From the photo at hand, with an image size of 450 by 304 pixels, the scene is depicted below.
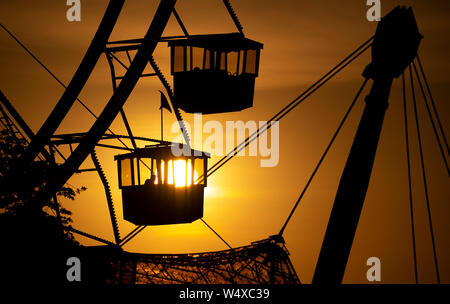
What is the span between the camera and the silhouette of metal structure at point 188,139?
19750 millimetres

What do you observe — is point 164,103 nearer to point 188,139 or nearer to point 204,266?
point 188,139

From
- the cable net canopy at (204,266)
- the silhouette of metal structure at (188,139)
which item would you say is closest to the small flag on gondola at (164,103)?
the silhouette of metal structure at (188,139)

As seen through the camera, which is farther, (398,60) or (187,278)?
(187,278)

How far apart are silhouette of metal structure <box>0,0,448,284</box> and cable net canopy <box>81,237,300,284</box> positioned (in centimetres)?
4

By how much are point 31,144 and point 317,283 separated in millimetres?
9897

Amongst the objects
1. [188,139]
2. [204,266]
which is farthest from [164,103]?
[204,266]

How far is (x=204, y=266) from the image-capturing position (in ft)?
92.3

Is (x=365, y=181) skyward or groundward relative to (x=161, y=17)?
groundward

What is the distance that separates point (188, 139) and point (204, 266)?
16.0ft

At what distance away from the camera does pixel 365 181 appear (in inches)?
786

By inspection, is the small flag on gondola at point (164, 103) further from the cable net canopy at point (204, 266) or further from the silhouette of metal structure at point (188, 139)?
the cable net canopy at point (204, 266)

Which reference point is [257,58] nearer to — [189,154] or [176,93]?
[176,93]
